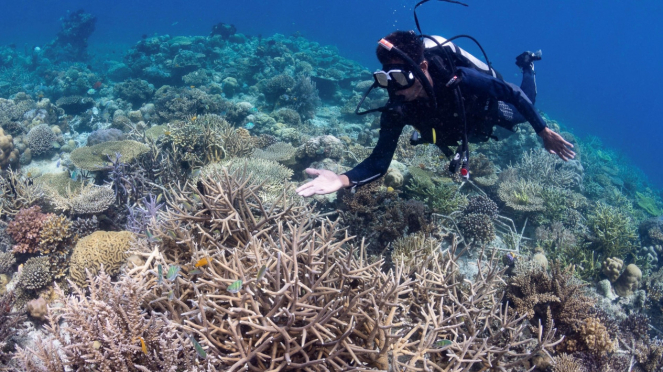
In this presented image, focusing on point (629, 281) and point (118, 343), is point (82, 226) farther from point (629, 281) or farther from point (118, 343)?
point (629, 281)

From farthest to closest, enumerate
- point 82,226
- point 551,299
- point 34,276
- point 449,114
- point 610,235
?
1. point 610,235
2. point 82,226
3. point 34,276
4. point 551,299
5. point 449,114

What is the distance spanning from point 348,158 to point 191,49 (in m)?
18.5

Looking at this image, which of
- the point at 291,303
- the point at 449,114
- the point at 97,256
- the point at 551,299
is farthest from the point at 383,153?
the point at 97,256

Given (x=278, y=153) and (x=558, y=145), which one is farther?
(x=278, y=153)

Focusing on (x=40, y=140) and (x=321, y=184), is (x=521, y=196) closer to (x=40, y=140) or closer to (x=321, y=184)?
(x=321, y=184)

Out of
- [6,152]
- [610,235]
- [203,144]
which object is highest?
[610,235]

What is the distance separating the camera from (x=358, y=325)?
7.75 feet

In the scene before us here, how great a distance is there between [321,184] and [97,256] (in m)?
3.49

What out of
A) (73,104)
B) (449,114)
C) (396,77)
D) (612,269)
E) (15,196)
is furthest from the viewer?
(73,104)

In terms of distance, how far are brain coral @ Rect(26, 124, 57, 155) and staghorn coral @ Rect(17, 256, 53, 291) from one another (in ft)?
21.7

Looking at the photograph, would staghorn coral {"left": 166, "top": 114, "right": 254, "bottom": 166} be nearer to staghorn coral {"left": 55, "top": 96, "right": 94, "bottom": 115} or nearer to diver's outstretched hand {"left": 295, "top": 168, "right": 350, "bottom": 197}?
diver's outstretched hand {"left": 295, "top": 168, "right": 350, "bottom": 197}

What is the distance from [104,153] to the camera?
646 centimetres

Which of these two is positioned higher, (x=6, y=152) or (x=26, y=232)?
(x=6, y=152)

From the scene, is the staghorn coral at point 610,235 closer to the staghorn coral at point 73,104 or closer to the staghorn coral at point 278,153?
the staghorn coral at point 278,153
